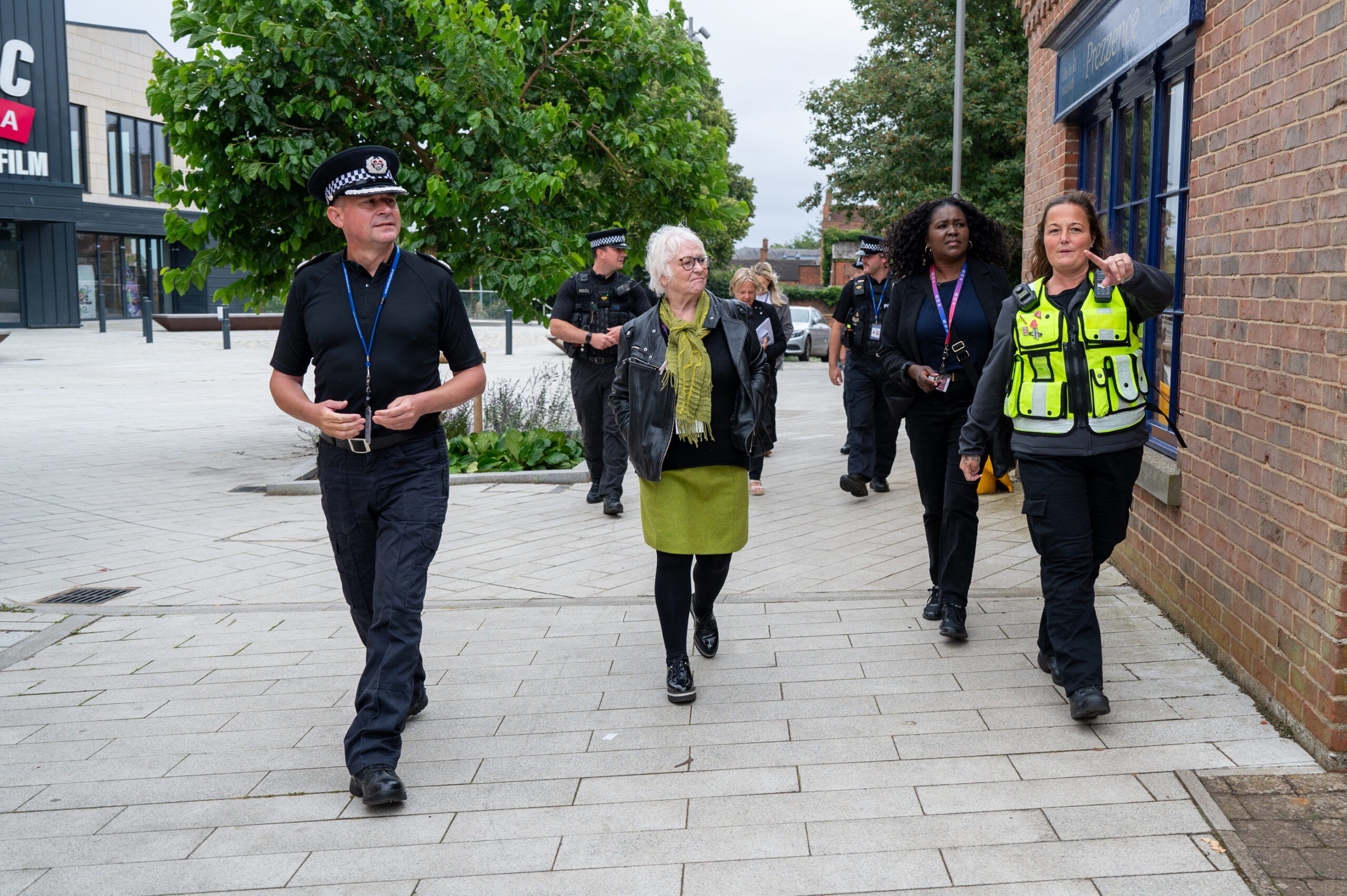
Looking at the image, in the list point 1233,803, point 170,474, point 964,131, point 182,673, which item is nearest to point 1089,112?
point 1233,803

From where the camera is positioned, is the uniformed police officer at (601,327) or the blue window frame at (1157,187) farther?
the uniformed police officer at (601,327)

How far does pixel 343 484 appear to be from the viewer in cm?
386

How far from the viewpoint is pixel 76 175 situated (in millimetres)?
38062

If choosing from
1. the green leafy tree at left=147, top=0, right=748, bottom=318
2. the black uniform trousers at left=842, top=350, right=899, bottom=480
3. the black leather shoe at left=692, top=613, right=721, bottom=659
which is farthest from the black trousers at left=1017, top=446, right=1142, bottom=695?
the green leafy tree at left=147, top=0, right=748, bottom=318

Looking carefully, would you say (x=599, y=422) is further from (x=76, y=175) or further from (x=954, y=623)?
(x=76, y=175)

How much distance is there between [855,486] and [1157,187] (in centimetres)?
342

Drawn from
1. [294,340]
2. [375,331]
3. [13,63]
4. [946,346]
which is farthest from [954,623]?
[13,63]

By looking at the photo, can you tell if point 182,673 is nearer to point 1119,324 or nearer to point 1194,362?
point 1119,324

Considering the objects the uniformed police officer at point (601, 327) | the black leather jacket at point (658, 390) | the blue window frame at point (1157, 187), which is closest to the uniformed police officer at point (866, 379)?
the uniformed police officer at point (601, 327)

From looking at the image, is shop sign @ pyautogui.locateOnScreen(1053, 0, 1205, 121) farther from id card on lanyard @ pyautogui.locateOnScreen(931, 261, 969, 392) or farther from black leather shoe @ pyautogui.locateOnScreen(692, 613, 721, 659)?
black leather shoe @ pyautogui.locateOnScreen(692, 613, 721, 659)

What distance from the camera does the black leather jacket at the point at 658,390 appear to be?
4.37m

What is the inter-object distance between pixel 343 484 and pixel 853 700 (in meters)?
A: 2.02

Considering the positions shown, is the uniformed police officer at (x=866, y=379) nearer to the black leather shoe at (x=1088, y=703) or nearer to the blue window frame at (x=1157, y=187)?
the blue window frame at (x=1157, y=187)

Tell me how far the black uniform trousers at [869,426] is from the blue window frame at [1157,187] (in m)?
2.39
